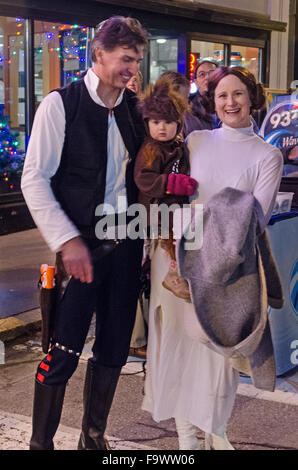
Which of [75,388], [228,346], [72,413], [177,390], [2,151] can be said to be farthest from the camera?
[2,151]

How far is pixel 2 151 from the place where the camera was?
10.3m

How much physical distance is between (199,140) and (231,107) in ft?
0.70

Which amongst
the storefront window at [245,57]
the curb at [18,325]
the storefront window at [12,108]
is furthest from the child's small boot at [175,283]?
the storefront window at [245,57]

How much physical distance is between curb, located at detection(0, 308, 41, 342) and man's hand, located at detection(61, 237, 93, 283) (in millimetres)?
2688

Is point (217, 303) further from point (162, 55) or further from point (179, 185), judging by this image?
point (162, 55)

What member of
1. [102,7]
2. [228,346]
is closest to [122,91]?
[228,346]

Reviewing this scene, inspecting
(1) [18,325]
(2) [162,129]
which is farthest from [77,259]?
(1) [18,325]

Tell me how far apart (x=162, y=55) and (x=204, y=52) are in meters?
0.96

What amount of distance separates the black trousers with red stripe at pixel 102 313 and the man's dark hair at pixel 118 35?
2.97 feet

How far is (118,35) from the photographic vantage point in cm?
331

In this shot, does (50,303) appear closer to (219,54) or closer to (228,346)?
(228,346)

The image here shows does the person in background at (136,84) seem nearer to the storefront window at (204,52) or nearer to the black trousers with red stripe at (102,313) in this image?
the black trousers with red stripe at (102,313)

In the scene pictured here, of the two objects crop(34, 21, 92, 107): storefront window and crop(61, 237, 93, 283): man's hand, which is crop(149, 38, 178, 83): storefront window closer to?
crop(34, 21, 92, 107): storefront window

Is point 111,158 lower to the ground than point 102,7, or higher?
lower
